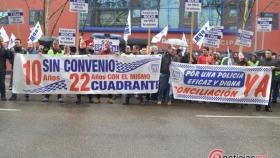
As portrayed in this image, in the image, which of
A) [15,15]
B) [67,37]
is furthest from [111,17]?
[67,37]

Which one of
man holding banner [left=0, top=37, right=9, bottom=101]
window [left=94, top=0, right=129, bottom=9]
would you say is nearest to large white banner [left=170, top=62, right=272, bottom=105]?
man holding banner [left=0, top=37, right=9, bottom=101]

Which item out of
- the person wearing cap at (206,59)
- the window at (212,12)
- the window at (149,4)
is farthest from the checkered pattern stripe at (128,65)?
the window at (149,4)

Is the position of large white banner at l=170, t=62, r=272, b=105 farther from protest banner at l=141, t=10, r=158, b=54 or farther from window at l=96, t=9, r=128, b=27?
window at l=96, t=9, r=128, b=27

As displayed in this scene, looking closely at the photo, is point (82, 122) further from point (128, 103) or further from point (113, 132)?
point (128, 103)

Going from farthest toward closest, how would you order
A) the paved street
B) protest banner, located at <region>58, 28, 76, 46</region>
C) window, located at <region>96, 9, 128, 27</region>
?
window, located at <region>96, 9, 128, 27</region> → protest banner, located at <region>58, 28, 76, 46</region> → the paved street

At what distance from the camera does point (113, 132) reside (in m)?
10.5

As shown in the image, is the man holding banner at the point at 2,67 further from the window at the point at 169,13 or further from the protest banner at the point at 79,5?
the window at the point at 169,13

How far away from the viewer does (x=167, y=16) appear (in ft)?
132

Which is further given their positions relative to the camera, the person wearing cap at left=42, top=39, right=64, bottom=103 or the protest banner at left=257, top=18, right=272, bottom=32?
A: the protest banner at left=257, top=18, right=272, bottom=32

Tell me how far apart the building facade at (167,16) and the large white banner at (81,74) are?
74.9ft

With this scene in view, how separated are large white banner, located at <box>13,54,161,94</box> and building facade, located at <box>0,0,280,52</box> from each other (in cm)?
2282

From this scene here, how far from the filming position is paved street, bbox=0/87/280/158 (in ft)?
28.9

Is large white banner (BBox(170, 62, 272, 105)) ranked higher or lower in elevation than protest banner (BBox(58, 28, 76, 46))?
lower

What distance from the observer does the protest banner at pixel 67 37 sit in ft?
51.6
